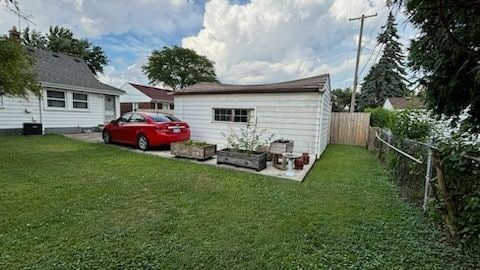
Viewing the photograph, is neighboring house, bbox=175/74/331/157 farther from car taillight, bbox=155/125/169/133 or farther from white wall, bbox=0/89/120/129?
white wall, bbox=0/89/120/129

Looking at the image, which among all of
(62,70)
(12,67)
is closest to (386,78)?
(62,70)

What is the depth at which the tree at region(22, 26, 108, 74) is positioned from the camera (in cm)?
2484

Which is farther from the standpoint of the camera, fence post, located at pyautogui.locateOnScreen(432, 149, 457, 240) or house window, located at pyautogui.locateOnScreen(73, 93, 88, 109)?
house window, located at pyautogui.locateOnScreen(73, 93, 88, 109)

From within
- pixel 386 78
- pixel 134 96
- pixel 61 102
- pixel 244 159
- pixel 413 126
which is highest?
pixel 386 78

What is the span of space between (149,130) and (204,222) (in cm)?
586

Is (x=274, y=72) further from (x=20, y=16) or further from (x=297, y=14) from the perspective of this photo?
(x=20, y=16)

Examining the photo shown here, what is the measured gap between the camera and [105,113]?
15.0 meters

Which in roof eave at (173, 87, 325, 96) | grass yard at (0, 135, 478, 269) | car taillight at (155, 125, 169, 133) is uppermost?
roof eave at (173, 87, 325, 96)

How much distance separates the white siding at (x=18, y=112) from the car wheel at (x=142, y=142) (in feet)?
21.0

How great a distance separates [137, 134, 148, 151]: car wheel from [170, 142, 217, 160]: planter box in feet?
4.48

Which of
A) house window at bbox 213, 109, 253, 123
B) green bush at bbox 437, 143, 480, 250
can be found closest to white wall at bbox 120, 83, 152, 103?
house window at bbox 213, 109, 253, 123

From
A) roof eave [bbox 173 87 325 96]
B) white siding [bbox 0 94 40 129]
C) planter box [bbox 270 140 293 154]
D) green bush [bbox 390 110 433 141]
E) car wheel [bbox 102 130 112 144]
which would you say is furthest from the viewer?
white siding [bbox 0 94 40 129]

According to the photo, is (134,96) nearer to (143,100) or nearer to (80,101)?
(143,100)

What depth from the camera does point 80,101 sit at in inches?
524
